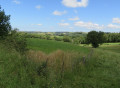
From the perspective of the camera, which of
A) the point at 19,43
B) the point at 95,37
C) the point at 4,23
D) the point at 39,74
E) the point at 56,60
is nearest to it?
the point at 39,74

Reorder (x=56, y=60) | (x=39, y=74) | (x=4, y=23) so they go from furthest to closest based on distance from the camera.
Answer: (x=4, y=23) → (x=56, y=60) → (x=39, y=74)

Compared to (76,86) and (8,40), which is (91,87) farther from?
(8,40)

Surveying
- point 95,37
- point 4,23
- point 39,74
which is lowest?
point 39,74

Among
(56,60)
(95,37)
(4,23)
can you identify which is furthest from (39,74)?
(95,37)

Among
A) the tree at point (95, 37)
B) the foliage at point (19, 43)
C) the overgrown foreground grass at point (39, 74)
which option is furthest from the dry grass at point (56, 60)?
the tree at point (95, 37)

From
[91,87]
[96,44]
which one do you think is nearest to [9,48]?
[91,87]

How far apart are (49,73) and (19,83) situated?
1606 mm

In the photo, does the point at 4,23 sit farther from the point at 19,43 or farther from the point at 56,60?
the point at 56,60

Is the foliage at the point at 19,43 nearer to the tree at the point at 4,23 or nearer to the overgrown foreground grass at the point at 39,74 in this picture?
the overgrown foreground grass at the point at 39,74

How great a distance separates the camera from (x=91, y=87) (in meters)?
5.67

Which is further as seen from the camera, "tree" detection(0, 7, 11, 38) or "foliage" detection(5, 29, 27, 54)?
"tree" detection(0, 7, 11, 38)

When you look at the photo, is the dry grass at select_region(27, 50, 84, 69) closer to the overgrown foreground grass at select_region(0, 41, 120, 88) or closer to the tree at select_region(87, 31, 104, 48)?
the overgrown foreground grass at select_region(0, 41, 120, 88)

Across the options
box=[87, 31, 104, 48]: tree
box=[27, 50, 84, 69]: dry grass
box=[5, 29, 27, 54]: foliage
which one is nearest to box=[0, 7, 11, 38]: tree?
box=[5, 29, 27, 54]: foliage

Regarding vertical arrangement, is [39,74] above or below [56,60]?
below
